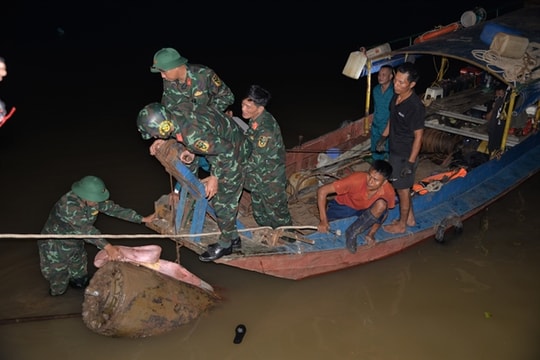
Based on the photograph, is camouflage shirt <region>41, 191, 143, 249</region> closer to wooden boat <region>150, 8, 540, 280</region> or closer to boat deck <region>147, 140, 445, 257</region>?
boat deck <region>147, 140, 445, 257</region>

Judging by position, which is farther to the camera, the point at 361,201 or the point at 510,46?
the point at 510,46

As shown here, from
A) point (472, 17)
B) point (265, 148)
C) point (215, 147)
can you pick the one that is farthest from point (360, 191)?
point (472, 17)

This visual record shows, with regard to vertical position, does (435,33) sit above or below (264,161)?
above

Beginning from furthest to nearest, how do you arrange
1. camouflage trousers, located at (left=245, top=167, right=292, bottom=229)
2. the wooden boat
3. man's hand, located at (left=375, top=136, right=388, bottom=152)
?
man's hand, located at (left=375, top=136, right=388, bottom=152)
the wooden boat
camouflage trousers, located at (left=245, top=167, right=292, bottom=229)

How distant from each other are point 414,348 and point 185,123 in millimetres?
3429

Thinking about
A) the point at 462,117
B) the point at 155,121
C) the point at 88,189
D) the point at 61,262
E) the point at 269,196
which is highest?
the point at 155,121

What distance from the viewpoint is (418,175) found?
7977 millimetres

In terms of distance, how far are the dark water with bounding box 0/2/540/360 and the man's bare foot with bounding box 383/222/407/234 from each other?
0.62 metres

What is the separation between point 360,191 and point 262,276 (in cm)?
166

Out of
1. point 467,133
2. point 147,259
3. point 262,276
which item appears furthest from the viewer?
point 467,133

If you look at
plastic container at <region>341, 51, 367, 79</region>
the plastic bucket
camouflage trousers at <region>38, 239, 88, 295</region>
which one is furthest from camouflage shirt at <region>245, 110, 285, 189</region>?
the plastic bucket

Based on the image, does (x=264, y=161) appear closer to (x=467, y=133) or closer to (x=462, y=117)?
(x=467, y=133)

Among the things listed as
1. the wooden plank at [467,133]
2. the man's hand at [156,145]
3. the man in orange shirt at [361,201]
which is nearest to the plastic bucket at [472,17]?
the wooden plank at [467,133]

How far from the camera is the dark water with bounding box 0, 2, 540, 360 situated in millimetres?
5559
